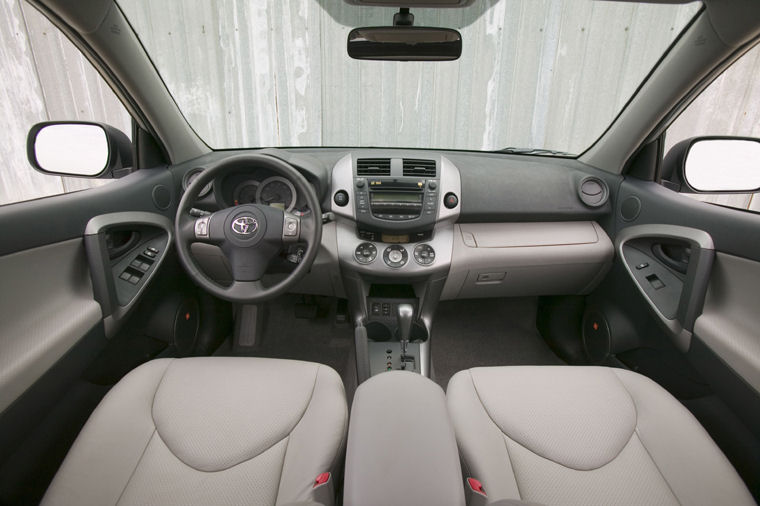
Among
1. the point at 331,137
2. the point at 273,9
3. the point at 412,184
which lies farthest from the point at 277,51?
the point at 412,184

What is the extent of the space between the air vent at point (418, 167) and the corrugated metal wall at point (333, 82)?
1408 mm

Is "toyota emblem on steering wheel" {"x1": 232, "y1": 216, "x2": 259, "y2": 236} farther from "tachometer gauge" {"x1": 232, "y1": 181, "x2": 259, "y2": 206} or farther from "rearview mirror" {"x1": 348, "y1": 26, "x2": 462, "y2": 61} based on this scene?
"rearview mirror" {"x1": 348, "y1": 26, "x2": 462, "y2": 61}

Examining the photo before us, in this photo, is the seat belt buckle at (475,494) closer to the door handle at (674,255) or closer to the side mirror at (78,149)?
the door handle at (674,255)

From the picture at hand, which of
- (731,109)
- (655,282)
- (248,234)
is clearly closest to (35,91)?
(248,234)

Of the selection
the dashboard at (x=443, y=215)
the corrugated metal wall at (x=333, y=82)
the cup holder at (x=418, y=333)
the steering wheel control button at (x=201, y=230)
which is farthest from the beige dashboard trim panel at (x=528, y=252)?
the corrugated metal wall at (x=333, y=82)

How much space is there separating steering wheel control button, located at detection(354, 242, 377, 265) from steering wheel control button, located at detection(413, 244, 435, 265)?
21 centimetres

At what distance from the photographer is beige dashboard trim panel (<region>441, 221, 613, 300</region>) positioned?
2006mm

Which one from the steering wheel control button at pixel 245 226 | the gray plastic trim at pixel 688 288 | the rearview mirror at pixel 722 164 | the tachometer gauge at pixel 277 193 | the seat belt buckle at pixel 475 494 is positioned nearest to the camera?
the seat belt buckle at pixel 475 494

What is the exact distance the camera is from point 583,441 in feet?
3.55

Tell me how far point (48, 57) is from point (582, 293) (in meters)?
4.10

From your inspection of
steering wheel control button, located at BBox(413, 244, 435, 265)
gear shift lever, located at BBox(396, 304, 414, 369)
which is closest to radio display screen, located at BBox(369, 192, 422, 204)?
steering wheel control button, located at BBox(413, 244, 435, 265)

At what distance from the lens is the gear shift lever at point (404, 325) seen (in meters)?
1.95

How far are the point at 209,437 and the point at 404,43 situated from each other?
1554 mm

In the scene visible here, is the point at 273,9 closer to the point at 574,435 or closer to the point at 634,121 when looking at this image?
the point at 634,121
